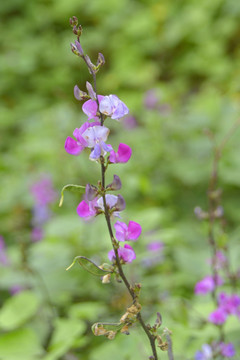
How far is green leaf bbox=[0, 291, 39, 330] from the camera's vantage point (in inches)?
53.9

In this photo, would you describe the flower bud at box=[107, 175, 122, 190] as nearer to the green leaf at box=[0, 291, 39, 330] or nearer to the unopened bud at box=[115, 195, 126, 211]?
the unopened bud at box=[115, 195, 126, 211]

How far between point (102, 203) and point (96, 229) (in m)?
1.17

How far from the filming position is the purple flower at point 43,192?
242cm

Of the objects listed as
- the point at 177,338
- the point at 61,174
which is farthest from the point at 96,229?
the point at 61,174

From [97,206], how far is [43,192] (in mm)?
1751

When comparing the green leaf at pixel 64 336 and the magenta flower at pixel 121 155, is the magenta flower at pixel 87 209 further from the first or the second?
the green leaf at pixel 64 336

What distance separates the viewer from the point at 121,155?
0.69 meters

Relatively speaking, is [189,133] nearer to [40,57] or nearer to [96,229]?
[96,229]

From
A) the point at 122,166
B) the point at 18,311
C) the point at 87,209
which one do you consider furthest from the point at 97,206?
the point at 122,166

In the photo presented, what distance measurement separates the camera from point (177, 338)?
4.13 ft

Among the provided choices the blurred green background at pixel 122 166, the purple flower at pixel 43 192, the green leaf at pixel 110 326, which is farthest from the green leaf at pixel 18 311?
the purple flower at pixel 43 192

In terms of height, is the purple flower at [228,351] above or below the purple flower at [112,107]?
below

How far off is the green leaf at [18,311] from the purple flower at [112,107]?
2.83 ft

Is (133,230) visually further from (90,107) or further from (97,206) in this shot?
(90,107)
